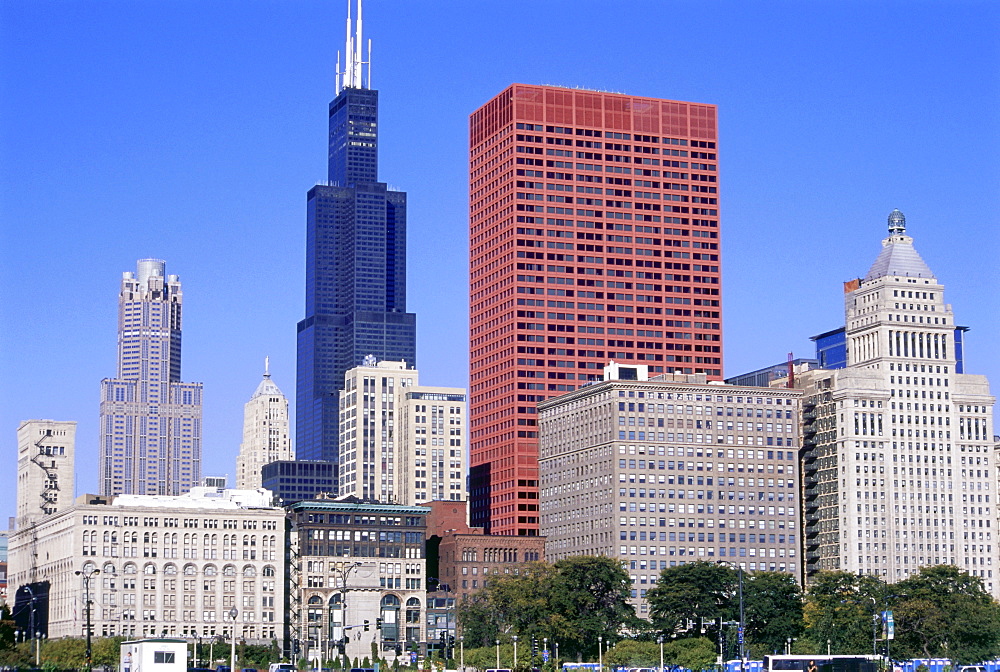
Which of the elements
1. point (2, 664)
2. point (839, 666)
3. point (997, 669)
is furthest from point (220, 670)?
point (997, 669)

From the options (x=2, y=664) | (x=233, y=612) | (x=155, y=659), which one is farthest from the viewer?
(x=2, y=664)

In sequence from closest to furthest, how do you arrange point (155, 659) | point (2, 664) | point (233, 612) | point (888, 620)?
point (155, 659) → point (233, 612) → point (888, 620) → point (2, 664)

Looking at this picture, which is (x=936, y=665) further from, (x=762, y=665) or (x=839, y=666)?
(x=839, y=666)

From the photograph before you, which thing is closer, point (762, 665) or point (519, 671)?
point (519, 671)

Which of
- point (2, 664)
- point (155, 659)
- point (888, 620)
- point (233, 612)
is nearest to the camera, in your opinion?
point (155, 659)

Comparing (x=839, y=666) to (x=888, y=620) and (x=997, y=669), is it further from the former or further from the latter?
(x=997, y=669)

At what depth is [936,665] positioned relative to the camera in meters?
194

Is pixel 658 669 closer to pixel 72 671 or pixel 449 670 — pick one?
pixel 449 670

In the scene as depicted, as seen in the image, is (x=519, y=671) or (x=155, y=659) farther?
(x=519, y=671)

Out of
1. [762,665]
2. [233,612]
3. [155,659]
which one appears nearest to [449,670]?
[762,665]

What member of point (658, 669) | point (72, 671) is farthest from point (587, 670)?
point (72, 671)

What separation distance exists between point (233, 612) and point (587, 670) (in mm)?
42197

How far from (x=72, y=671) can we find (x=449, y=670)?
41882 mm

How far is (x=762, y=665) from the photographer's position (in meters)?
194
